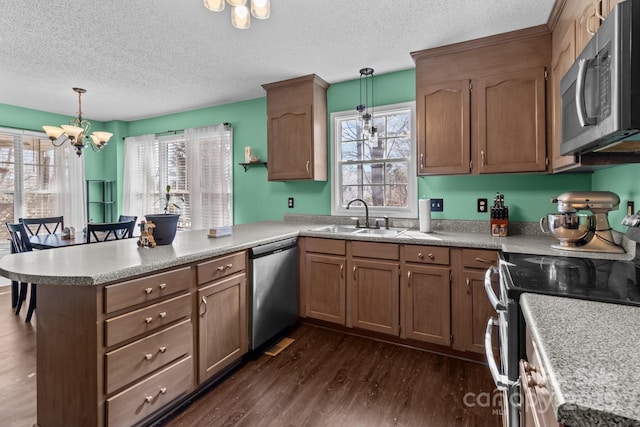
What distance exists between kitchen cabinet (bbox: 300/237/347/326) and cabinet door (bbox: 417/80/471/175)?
100cm

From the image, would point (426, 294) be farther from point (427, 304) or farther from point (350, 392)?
point (350, 392)

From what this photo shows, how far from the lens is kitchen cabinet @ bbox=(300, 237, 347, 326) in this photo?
2.76m

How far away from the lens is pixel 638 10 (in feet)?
2.91

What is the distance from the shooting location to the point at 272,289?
260 centimetres

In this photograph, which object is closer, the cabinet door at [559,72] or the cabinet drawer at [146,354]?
the cabinet drawer at [146,354]

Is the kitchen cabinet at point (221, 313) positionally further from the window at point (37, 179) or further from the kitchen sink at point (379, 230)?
the window at point (37, 179)

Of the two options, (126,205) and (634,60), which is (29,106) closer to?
(126,205)

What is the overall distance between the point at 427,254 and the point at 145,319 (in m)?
1.86

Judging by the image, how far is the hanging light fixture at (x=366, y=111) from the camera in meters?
2.93

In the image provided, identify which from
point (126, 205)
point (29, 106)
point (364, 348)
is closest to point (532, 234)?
point (364, 348)

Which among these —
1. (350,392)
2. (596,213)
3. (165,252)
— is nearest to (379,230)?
(350,392)

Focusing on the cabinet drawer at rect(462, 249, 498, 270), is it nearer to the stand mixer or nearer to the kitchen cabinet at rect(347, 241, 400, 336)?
the stand mixer

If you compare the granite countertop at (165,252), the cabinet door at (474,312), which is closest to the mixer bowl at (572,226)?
the granite countertop at (165,252)

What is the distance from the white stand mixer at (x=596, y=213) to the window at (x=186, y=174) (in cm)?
352
